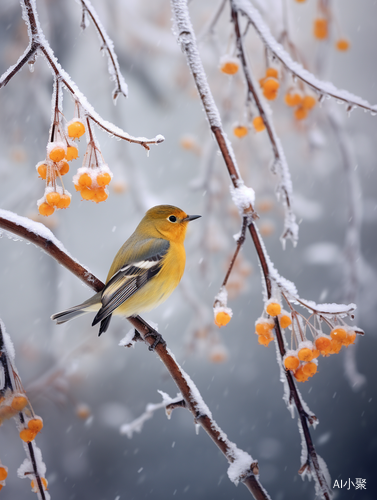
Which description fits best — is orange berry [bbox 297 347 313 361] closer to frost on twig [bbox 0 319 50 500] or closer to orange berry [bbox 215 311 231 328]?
orange berry [bbox 215 311 231 328]

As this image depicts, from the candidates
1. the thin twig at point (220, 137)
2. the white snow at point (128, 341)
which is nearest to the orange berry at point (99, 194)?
the thin twig at point (220, 137)

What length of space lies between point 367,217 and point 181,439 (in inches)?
79.1

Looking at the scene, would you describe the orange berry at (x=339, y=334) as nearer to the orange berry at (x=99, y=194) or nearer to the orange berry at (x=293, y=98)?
the orange berry at (x=99, y=194)

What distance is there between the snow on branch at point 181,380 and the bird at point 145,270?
0.83 ft

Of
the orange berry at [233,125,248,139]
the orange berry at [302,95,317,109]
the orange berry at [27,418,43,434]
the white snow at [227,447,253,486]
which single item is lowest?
the white snow at [227,447,253,486]

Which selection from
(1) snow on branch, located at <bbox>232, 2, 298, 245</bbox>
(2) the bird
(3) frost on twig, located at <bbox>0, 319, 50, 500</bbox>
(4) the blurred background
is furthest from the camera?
(4) the blurred background

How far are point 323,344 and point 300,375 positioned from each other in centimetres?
9

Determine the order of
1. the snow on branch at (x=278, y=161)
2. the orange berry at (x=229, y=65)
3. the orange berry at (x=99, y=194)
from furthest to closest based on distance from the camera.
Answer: the orange berry at (x=229, y=65)
the snow on branch at (x=278, y=161)
the orange berry at (x=99, y=194)

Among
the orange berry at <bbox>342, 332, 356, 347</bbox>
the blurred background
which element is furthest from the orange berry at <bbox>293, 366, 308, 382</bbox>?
the blurred background

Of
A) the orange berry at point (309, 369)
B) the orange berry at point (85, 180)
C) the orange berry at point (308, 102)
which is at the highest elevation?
the orange berry at point (308, 102)

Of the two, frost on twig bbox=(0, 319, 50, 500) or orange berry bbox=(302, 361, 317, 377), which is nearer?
frost on twig bbox=(0, 319, 50, 500)

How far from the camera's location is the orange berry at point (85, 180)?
31.6 inches

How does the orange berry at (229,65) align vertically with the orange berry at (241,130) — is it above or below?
above

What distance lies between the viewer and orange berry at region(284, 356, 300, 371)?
0.84 m
